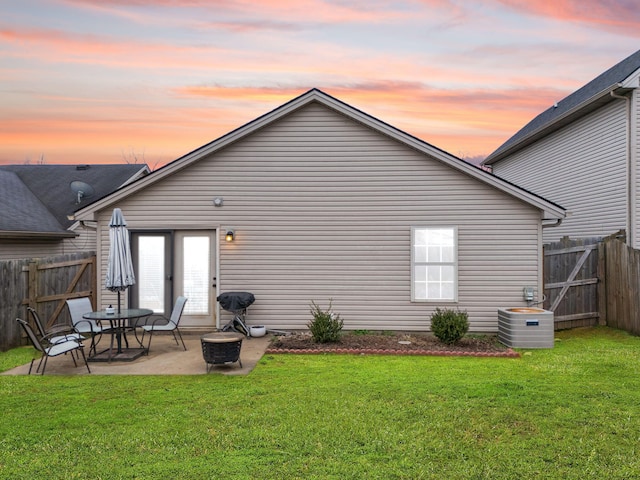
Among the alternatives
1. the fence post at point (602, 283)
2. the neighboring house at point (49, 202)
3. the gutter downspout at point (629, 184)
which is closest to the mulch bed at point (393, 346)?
the fence post at point (602, 283)

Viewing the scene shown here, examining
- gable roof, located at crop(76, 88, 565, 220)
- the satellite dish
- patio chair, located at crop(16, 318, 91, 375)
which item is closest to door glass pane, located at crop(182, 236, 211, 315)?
gable roof, located at crop(76, 88, 565, 220)

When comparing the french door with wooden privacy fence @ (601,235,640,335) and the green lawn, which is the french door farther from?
wooden privacy fence @ (601,235,640,335)

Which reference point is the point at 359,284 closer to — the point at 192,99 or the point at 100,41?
the point at 100,41

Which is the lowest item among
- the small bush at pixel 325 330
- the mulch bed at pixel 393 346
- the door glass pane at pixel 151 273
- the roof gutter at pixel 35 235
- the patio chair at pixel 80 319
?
the mulch bed at pixel 393 346

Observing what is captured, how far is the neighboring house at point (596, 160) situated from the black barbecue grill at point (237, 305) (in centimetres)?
929

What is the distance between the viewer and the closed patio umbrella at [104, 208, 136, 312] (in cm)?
828

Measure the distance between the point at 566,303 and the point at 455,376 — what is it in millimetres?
5812

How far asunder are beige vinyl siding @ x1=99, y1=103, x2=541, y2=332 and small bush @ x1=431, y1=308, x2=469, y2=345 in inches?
43.7

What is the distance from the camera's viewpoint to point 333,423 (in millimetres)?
5078

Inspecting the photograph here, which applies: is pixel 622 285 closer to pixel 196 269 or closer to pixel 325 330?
pixel 325 330

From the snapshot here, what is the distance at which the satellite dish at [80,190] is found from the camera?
19047 millimetres

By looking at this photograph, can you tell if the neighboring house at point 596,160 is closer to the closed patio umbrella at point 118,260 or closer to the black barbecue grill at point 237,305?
the black barbecue grill at point 237,305

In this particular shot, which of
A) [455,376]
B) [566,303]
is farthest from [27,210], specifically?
[566,303]

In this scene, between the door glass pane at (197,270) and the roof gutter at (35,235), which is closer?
the door glass pane at (197,270)
